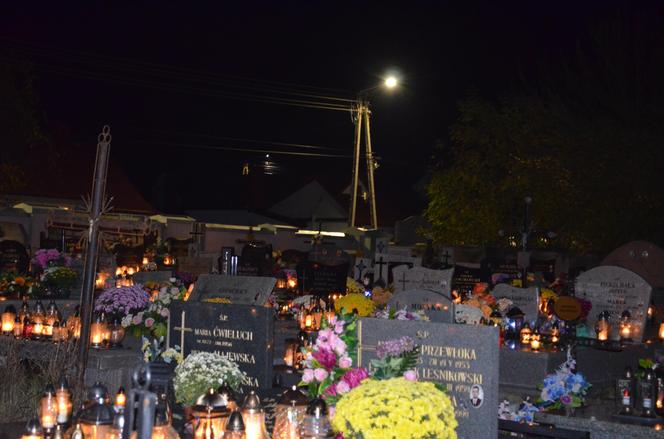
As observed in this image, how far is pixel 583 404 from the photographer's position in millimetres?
9414

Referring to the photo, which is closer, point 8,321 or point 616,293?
point 8,321

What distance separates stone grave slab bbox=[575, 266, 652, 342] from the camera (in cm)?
1437

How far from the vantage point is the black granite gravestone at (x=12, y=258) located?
19.6 meters

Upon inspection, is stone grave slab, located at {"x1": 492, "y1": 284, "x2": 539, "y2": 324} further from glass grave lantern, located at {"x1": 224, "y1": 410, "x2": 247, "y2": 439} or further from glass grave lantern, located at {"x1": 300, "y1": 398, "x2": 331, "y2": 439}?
glass grave lantern, located at {"x1": 224, "y1": 410, "x2": 247, "y2": 439}

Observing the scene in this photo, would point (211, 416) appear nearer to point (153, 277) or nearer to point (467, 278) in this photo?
point (153, 277)

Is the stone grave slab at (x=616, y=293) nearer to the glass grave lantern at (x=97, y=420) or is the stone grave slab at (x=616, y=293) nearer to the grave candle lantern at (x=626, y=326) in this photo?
the grave candle lantern at (x=626, y=326)

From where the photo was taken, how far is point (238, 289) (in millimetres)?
11195

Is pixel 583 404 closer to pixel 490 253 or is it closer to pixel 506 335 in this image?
pixel 506 335

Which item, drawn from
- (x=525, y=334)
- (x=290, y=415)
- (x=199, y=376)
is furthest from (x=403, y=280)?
(x=290, y=415)

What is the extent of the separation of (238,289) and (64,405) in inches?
179

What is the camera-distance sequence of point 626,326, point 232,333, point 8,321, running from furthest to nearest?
point 626,326 < point 8,321 < point 232,333

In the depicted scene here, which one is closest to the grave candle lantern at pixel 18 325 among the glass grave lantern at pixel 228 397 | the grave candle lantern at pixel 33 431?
the glass grave lantern at pixel 228 397

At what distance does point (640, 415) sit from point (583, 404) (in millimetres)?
796

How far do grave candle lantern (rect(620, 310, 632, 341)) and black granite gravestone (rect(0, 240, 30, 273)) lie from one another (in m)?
12.1
